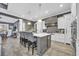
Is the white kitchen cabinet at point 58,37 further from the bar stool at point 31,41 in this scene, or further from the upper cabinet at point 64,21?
the bar stool at point 31,41

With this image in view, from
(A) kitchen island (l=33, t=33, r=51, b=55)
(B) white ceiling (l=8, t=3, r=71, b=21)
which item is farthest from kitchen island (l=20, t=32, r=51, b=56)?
(B) white ceiling (l=8, t=3, r=71, b=21)

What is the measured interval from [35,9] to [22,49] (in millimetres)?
876

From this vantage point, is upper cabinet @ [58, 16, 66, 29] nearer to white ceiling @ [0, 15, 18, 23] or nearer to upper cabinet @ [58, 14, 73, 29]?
upper cabinet @ [58, 14, 73, 29]

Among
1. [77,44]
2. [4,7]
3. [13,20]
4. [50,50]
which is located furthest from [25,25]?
[77,44]

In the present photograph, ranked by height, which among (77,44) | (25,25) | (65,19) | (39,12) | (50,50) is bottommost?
(50,50)

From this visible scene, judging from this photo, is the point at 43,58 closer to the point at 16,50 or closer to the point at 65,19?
the point at 16,50

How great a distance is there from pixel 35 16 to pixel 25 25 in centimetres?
29

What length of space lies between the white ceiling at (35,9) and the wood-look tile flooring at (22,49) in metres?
0.59

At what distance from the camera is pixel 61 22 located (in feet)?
5.54

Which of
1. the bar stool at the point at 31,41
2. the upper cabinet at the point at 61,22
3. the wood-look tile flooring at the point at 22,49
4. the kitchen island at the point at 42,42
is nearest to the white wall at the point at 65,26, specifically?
the upper cabinet at the point at 61,22

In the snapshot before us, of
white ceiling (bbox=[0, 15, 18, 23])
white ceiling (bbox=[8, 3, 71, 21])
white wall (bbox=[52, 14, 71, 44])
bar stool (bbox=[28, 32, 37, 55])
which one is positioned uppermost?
white ceiling (bbox=[8, 3, 71, 21])

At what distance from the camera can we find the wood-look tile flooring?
167cm

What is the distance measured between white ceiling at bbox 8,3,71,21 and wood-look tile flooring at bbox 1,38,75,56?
586mm

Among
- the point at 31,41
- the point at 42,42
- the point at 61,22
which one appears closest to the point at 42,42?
the point at 42,42
